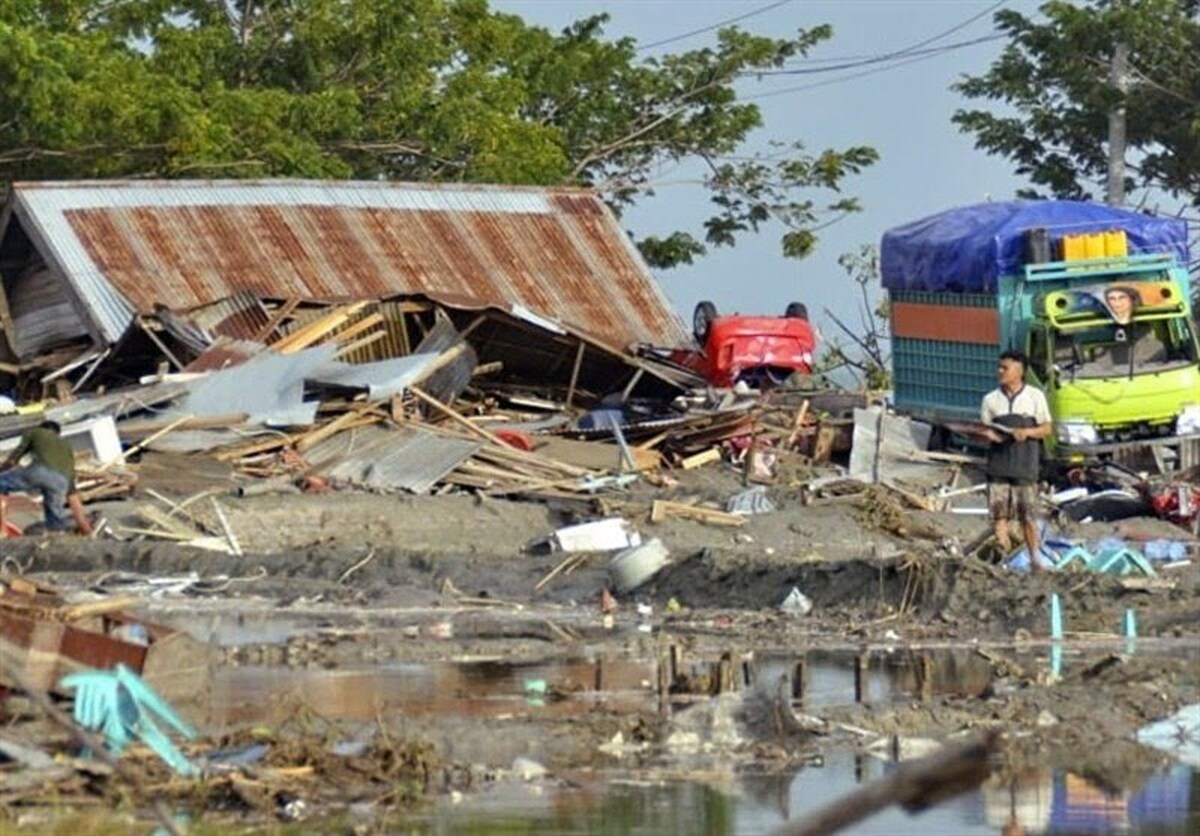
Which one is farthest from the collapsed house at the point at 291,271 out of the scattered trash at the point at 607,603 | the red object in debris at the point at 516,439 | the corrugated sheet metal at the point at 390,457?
the scattered trash at the point at 607,603

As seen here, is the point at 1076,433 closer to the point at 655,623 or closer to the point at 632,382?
the point at 632,382

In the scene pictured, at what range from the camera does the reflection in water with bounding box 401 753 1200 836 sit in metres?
10.0

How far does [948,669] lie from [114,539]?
8729 mm

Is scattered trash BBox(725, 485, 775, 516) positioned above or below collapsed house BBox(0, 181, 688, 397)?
below

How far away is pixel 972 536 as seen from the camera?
2286cm

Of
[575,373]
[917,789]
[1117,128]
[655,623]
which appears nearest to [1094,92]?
[1117,128]

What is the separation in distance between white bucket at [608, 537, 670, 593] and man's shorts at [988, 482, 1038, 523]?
7.79 feet

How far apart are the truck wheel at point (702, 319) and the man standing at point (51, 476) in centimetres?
1241

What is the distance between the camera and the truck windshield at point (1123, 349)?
26.5 m

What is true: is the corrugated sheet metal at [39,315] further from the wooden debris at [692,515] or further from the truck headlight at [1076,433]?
the truck headlight at [1076,433]

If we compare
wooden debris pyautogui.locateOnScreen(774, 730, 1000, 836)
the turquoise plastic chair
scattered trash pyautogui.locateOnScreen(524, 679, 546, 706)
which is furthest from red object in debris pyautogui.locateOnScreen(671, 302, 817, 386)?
wooden debris pyautogui.locateOnScreen(774, 730, 1000, 836)

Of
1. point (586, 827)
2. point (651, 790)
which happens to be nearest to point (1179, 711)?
point (651, 790)

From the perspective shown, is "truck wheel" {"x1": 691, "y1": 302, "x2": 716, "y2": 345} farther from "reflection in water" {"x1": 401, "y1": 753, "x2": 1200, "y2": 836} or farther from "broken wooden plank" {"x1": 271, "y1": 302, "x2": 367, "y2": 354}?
"reflection in water" {"x1": 401, "y1": 753, "x2": 1200, "y2": 836}

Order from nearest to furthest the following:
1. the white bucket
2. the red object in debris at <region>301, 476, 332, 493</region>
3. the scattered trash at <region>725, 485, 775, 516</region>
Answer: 1. the white bucket
2. the scattered trash at <region>725, 485, 775, 516</region>
3. the red object in debris at <region>301, 476, 332, 493</region>
